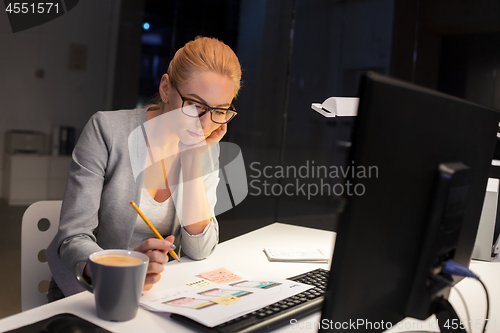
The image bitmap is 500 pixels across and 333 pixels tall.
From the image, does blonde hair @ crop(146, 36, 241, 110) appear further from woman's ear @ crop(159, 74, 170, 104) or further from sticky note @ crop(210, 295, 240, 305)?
sticky note @ crop(210, 295, 240, 305)

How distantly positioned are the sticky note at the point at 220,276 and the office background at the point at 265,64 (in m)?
1.94

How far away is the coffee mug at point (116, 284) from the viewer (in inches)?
27.5

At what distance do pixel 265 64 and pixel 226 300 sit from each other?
3464 millimetres

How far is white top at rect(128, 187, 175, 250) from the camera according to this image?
1.27 meters

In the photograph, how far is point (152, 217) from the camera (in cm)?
131

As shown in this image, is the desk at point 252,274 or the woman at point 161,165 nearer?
the desk at point 252,274

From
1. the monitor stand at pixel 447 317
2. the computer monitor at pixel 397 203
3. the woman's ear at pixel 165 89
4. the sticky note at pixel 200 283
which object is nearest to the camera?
the computer monitor at pixel 397 203

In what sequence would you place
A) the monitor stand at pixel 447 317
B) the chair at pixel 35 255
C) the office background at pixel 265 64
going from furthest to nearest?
the office background at pixel 265 64 → the chair at pixel 35 255 → the monitor stand at pixel 447 317

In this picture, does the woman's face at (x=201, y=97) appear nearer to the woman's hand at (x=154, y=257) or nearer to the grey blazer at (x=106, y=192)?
the grey blazer at (x=106, y=192)

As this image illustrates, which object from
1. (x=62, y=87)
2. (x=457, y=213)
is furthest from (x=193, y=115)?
(x=62, y=87)

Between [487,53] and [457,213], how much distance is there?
3.43 meters

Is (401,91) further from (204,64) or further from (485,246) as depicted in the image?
(485,246)

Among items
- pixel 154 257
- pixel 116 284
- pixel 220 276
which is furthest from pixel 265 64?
pixel 116 284

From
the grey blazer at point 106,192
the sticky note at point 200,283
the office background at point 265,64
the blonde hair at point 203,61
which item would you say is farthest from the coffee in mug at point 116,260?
the office background at point 265,64
